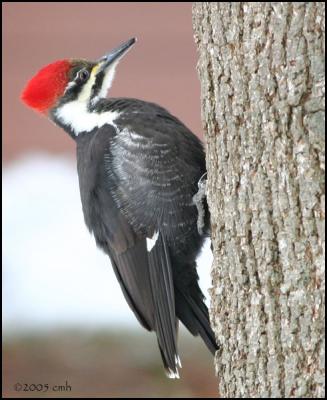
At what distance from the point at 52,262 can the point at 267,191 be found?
437cm

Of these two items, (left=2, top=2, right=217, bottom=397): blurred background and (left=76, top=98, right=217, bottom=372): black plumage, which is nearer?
(left=76, top=98, right=217, bottom=372): black plumage

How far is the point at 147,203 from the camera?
12.8ft

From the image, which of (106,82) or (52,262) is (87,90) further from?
(52,262)

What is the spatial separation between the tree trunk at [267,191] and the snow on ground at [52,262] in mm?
2665

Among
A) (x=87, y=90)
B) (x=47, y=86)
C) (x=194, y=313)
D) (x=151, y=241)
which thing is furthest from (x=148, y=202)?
(x=47, y=86)

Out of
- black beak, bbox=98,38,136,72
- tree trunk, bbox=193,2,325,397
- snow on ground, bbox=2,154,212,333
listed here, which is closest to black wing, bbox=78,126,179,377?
black beak, bbox=98,38,136,72

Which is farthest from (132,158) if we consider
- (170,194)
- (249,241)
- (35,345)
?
(35,345)

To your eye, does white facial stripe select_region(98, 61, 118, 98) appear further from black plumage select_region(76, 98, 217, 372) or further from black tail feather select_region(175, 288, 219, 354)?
black tail feather select_region(175, 288, 219, 354)

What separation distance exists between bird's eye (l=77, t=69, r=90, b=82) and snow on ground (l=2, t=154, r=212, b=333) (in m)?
1.81

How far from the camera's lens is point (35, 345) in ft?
20.4

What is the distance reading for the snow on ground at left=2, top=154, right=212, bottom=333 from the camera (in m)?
6.39

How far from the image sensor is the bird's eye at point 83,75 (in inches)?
168

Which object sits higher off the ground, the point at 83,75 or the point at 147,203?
the point at 83,75

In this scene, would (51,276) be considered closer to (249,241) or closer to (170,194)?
(170,194)
